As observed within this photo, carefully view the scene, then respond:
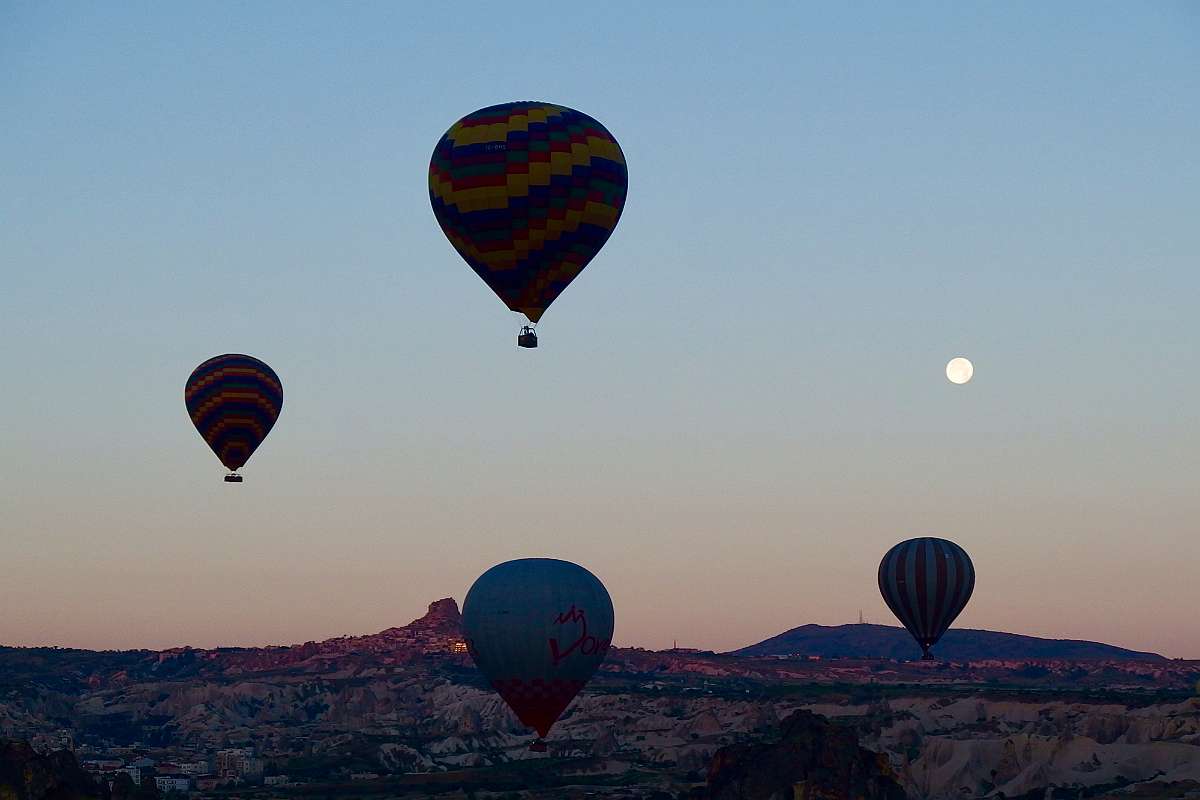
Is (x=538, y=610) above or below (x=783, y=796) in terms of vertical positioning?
above

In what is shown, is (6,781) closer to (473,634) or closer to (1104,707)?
(473,634)

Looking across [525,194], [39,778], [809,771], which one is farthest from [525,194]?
[39,778]

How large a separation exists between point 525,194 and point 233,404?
168ft

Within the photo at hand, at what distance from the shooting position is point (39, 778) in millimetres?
135250

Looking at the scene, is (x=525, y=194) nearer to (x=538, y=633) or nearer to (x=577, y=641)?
(x=538, y=633)

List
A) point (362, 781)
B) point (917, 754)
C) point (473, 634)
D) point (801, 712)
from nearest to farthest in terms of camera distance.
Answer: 1. point (473, 634)
2. point (801, 712)
3. point (917, 754)
4. point (362, 781)

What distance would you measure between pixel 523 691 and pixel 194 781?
11386 centimetres

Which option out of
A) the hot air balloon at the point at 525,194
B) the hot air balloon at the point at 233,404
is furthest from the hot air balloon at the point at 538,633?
the hot air balloon at the point at 233,404

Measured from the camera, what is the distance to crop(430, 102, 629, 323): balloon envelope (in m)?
88.1

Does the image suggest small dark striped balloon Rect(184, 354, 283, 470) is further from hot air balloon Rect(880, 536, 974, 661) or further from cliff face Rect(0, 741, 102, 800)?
hot air balloon Rect(880, 536, 974, 661)

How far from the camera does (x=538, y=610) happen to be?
95.6m

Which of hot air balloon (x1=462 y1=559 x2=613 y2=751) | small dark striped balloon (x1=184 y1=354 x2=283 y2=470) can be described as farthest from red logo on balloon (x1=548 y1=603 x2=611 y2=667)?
small dark striped balloon (x1=184 y1=354 x2=283 y2=470)

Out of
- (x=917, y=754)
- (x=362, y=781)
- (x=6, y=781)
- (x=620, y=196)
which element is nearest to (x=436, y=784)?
(x=362, y=781)

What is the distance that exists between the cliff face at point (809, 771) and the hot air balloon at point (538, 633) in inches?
1597
